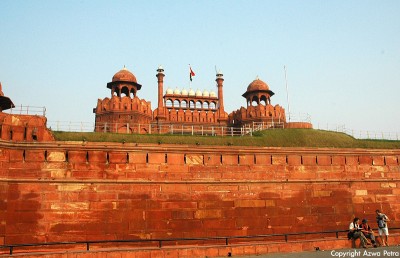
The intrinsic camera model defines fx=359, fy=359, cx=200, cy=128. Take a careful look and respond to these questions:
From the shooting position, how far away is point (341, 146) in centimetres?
2097

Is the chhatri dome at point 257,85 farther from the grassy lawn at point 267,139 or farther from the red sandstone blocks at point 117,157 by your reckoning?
the red sandstone blocks at point 117,157

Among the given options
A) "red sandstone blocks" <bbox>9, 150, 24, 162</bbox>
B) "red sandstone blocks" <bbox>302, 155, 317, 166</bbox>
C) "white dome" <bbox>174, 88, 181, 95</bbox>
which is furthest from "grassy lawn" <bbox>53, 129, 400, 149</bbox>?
"white dome" <bbox>174, 88, 181, 95</bbox>

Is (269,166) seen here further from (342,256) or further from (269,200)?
(342,256)

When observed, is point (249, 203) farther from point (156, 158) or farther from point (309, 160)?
point (156, 158)

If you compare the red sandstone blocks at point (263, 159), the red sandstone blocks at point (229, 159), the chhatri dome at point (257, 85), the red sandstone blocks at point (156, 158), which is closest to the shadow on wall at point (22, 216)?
the red sandstone blocks at point (156, 158)

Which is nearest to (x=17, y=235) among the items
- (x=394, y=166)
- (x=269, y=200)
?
(x=269, y=200)

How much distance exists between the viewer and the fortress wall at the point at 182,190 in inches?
614

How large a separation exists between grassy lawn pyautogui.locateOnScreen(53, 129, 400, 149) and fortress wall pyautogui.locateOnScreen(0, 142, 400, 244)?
87 centimetres

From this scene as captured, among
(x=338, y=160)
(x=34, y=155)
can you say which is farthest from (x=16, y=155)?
(x=338, y=160)

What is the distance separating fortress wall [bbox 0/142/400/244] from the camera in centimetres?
1559

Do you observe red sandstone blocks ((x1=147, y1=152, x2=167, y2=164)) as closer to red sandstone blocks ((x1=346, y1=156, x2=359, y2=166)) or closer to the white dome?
red sandstone blocks ((x1=346, y1=156, x2=359, y2=166))

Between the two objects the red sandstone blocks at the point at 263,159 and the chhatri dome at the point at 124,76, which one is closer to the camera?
the red sandstone blocks at the point at 263,159

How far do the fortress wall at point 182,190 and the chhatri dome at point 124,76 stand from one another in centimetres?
1385

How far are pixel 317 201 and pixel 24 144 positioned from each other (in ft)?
48.5
